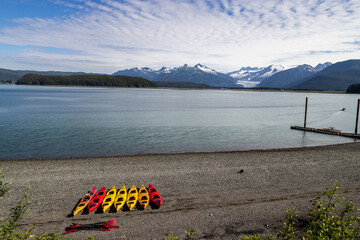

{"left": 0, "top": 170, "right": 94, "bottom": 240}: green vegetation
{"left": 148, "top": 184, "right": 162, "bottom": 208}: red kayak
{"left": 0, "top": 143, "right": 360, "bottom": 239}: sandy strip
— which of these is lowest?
{"left": 0, "top": 143, "right": 360, "bottom": 239}: sandy strip

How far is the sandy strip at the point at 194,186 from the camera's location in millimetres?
9438

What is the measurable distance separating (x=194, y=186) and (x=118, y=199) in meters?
4.06

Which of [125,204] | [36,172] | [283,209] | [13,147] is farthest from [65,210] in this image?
[13,147]

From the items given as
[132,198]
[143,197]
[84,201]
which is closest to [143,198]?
[143,197]

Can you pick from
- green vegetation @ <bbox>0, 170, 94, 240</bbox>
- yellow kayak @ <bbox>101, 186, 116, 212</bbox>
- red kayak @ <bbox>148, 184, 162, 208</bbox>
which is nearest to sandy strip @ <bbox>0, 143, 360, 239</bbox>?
red kayak @ <bbox>148, 184, 162, 208</bbox>

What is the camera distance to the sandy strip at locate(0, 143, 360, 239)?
31.0ft

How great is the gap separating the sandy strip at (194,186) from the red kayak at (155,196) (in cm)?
28

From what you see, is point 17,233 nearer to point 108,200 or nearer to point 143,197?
point 108,200

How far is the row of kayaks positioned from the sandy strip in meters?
0.35

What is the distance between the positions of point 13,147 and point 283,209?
82.5ft

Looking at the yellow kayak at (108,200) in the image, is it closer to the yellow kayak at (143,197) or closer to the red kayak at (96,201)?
the red kayak at (96,201)

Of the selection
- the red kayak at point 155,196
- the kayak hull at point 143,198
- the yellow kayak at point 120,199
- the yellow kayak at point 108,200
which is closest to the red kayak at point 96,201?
the yellow kayak at point 108,200

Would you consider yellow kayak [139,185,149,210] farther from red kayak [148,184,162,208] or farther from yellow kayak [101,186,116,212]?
yellow kayak [101,186,116,212]

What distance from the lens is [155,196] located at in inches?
455
